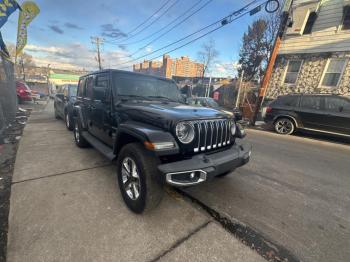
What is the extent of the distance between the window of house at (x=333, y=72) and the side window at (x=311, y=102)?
4551 mm

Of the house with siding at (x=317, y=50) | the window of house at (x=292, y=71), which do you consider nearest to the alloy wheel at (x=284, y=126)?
the house with siding at (x=317, y=50)

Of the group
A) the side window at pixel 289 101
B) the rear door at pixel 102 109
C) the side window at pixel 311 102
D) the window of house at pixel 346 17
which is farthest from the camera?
the window of house at pixel 346 17

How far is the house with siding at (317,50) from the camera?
9875 millimetres

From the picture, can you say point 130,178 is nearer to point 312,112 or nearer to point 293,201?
point 293,201

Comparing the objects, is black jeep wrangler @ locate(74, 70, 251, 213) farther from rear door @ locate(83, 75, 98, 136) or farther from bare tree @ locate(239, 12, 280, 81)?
bare tree @ locate(239, 12, 280, 81)

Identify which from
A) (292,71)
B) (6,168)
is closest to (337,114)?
(292,71)

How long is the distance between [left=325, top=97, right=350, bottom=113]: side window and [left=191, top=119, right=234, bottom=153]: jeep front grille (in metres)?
6.67

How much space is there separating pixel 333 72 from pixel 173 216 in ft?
41.6

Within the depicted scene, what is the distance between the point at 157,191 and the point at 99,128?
2.10 metres

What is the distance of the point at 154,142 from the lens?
6.67 feet

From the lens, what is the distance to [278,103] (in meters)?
8.28

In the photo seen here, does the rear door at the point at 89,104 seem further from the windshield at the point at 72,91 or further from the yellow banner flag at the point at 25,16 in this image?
the yellow banner flag at the point at 25,16

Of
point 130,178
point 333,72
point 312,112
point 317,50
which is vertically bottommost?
point 130,178

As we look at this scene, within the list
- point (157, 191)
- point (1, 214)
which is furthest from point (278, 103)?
point (1, 214)
